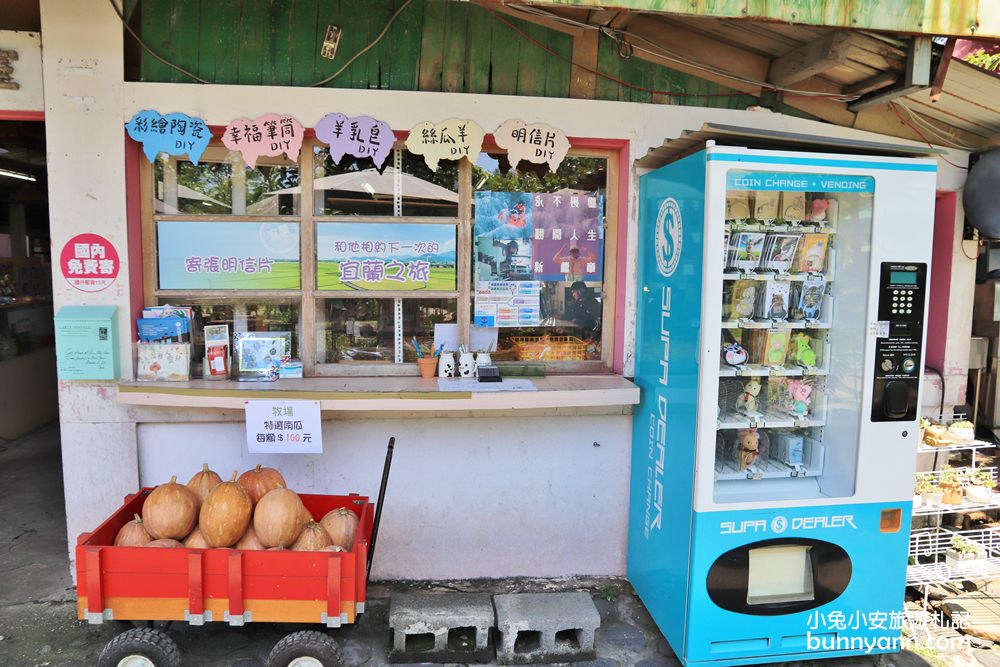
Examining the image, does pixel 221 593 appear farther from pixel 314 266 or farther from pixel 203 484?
pixel 314 266

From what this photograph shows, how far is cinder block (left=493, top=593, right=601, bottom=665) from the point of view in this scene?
3283 mm

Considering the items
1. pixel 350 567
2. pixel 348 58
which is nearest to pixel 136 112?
pixel 348 58

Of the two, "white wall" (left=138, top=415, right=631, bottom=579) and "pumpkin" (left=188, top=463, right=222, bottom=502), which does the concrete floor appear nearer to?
"white wall" (left=138, top=415, right=631, bottom=579)

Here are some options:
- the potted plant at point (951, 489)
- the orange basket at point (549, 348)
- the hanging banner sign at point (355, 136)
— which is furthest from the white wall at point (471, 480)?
the potted plant at point (951, 489)

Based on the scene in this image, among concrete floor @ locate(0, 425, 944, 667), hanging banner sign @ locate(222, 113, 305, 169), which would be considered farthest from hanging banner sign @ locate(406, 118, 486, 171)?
concrete floor @ locate(0, 425, 944, 667)

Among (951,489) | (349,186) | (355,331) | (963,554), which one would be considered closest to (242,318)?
(355,331)

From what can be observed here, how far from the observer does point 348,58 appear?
3.86 metres

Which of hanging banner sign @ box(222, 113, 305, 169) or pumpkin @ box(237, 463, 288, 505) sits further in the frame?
hanging banner sign @ box(222, 113, 305, 169)

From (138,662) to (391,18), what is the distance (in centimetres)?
386

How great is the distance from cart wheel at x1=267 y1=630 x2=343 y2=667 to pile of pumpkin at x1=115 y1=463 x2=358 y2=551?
0.42 metres

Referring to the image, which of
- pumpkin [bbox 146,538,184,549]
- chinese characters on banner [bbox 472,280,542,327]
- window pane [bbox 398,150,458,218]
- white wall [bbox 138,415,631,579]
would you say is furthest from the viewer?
chinese characters on banner [bbox 472,280,542,327]

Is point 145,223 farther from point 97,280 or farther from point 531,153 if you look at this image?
point 531,153

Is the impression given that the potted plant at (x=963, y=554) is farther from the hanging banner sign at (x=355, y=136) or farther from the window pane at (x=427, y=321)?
the hanging banner sign at (x=355, y=136)

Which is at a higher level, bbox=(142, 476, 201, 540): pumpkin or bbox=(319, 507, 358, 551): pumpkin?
bbox=(142, 476, 201, 540): pumpkin
